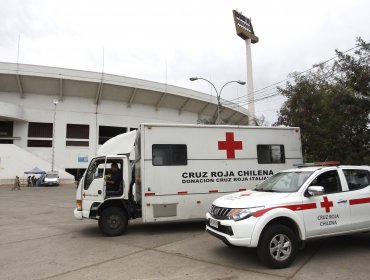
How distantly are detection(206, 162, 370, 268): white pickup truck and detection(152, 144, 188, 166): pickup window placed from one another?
317cm

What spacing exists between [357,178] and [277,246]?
246cm

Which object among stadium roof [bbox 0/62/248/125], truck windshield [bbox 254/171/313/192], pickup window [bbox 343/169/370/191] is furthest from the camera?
stadium roof [bbox 0/62/248/125]

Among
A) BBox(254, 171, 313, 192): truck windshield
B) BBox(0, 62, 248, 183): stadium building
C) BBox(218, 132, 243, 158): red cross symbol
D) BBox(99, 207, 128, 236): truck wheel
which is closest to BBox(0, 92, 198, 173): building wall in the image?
BBox(0, 62, 248, 183): stadium building

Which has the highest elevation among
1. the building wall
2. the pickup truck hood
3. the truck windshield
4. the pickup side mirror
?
the building wall

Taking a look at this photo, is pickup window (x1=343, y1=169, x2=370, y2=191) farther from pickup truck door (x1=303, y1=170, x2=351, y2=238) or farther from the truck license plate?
the truck license plate

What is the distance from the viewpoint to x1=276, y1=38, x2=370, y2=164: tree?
1101 cm

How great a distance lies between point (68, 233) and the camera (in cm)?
999

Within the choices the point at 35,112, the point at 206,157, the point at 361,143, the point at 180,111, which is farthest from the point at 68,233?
the point at 180,111

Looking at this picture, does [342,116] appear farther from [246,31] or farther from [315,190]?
[246,31]

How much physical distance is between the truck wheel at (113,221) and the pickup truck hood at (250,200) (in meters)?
3.75

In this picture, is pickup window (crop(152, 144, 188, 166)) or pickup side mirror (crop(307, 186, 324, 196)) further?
pickup window (crop(152, 144, 188, 166))

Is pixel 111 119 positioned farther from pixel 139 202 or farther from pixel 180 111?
pixel 139 202

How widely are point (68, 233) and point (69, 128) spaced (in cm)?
4101

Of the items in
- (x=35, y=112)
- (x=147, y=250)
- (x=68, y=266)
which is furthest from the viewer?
(x=35, y=112)
